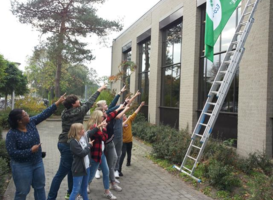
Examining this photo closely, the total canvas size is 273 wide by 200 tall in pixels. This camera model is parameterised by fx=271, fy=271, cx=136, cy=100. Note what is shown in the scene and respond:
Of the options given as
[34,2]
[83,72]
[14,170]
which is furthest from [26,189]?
[83,72]

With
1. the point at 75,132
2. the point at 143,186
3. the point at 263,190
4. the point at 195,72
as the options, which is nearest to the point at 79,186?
the point at 75,132

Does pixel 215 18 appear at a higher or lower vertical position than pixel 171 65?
higher

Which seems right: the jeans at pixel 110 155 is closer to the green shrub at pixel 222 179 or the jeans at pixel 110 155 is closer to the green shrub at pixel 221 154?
the green shrub at pixel 222 179

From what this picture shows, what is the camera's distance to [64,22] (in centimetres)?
2352

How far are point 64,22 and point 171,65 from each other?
535 inches

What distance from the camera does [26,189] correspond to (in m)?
3.79

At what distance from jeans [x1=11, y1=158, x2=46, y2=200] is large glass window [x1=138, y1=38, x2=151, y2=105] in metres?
13.4

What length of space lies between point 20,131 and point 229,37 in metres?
7.83

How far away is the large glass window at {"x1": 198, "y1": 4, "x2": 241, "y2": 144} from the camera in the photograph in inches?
341

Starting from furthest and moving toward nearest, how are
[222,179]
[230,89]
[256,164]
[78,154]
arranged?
[230,89]
[256,164]
[222,179]
[78,154]

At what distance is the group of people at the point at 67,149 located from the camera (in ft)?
12.3

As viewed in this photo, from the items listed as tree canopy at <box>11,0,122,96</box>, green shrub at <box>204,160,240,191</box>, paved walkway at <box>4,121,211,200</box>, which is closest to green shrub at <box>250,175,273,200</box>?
green shrub at <box>204,160,240,191</box>

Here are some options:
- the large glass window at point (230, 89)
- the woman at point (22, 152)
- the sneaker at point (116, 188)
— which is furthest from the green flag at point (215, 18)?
the woman at point (22, 152)

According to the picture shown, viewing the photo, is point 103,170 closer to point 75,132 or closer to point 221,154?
point 75,132
